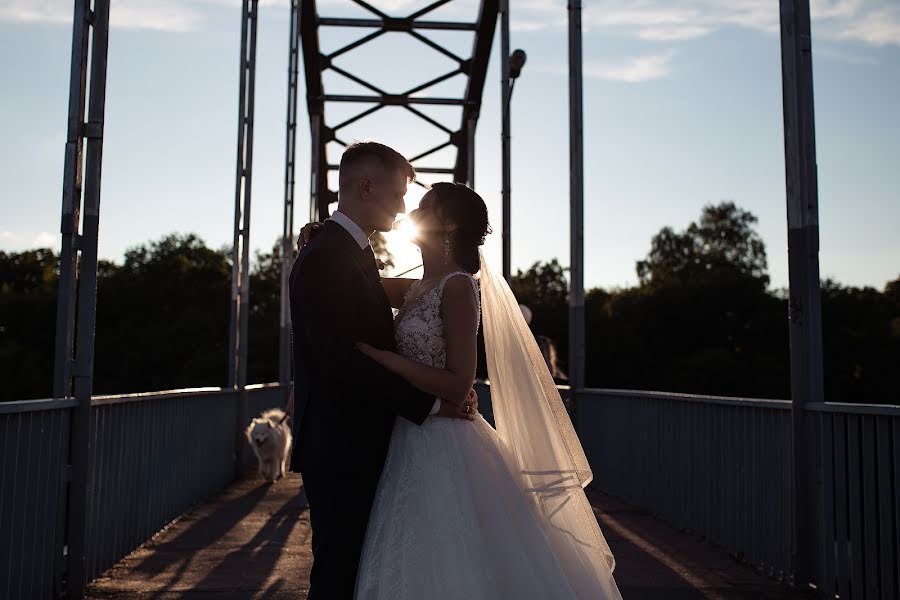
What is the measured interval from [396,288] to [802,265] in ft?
12.0

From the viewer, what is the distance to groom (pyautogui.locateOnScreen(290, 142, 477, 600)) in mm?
3451

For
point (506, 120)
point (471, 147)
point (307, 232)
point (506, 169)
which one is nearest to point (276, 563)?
point (307, 232)

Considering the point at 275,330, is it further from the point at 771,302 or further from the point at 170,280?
the point at 771,302

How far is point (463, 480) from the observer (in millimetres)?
3684

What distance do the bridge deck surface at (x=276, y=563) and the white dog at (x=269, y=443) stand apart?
273 centimetres

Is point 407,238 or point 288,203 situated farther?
point 288,203

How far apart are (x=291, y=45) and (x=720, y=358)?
31.6m

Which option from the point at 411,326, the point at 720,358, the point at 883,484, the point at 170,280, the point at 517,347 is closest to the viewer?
the point at 411,326

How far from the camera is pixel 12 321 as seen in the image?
6325 cm

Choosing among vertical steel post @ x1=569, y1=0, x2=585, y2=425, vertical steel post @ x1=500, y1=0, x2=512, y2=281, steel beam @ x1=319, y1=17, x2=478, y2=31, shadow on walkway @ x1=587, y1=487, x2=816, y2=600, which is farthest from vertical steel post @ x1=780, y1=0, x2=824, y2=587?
steel beam @ x1=319, y1=17, x2=478, y2=31

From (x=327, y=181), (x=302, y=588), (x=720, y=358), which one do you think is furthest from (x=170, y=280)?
(x=302, y=588)

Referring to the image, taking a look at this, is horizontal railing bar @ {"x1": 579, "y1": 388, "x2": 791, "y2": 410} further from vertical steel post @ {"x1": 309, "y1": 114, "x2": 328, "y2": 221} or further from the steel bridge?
vertical steel post @ {"x1": 309, "y1": 114, "x2": 328, "y2": 221}

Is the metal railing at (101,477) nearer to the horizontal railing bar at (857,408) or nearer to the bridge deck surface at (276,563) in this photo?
the bridge deck surface at (276,563)

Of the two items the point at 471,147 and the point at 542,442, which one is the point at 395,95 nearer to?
the point at 471,147
